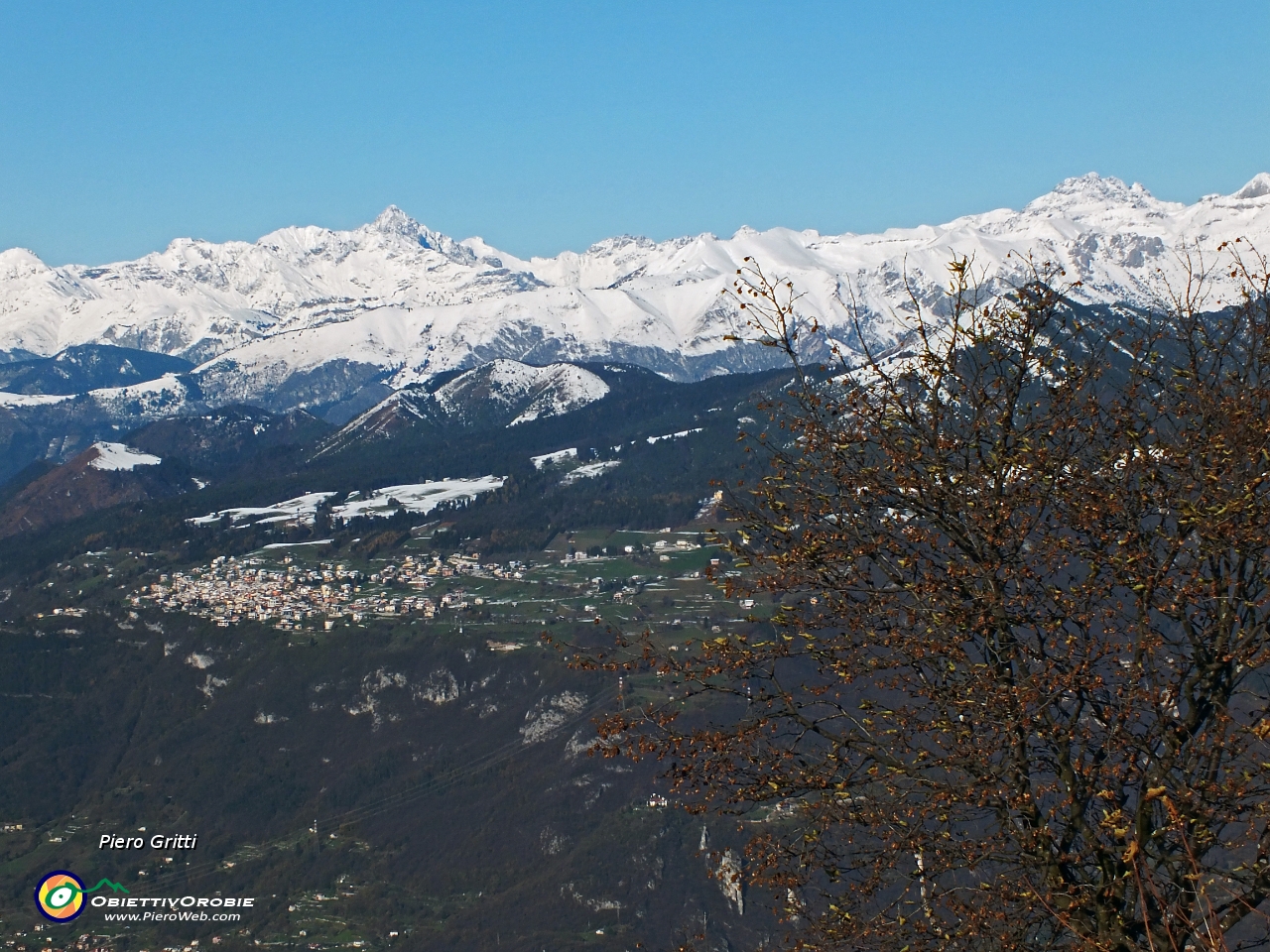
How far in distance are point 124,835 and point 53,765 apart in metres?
18.4

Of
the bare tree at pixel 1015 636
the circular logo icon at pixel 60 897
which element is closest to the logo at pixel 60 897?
the circular logo icon at pixel 60 897

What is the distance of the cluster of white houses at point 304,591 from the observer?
144 m

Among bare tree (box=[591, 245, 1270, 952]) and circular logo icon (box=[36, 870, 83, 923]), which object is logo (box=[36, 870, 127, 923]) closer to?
circular logo icon (box=[36, 870, 83, 923])

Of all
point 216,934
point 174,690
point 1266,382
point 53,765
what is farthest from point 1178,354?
point 174,690

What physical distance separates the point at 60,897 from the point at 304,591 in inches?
3092

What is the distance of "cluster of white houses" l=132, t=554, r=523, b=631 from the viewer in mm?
143750

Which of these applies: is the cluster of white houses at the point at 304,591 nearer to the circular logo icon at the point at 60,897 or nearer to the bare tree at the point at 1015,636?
the circular logo icon at the point at 60,897

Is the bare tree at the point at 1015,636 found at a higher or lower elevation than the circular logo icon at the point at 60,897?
higher

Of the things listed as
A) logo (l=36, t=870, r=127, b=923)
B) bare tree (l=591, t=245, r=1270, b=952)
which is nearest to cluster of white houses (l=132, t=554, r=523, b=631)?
logo (l=36, t=870, r=127, b=923)

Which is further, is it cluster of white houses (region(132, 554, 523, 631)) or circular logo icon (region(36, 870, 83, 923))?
cluster of white houses (region(132, 554, 523, 631))

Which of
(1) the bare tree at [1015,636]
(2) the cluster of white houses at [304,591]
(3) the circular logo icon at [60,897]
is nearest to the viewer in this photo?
(1) the bare tree at [1015,636]

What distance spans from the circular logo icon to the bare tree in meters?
75.3

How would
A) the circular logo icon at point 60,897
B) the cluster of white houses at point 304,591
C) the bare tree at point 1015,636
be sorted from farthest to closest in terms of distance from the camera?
1. the cluster of white houses at point 304,591
2. the circular logo icon at point 60,897
3. the bare tree at point 1015,636

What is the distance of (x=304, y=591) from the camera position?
157625 millimetres
